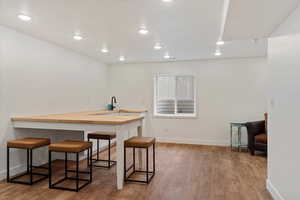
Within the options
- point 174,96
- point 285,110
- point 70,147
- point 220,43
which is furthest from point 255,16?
point 174,96

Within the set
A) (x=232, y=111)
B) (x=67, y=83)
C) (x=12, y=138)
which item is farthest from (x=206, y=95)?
(x=12, y=138)

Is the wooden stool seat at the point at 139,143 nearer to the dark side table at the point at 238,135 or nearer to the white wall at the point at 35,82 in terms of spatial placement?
the white wall at the point at 35,82

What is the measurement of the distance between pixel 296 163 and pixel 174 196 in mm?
1420

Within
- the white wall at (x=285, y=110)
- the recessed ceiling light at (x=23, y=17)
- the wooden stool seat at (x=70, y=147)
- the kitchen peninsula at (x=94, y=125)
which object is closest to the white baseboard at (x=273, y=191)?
the white wall at (x=285, y=110)

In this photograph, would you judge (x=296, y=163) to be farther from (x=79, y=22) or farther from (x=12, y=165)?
(x=12, y=165)

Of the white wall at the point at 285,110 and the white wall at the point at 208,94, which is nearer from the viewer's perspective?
the white wall at the point at 285,110

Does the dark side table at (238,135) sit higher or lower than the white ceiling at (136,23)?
lower

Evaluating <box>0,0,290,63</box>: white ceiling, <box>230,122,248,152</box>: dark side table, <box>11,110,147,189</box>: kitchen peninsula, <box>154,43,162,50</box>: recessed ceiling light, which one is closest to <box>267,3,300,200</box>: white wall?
<box>0,0,290,63</box>: white ceiling

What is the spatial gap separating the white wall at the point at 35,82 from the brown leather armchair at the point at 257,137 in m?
3.67

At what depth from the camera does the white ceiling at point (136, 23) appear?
7.97ft

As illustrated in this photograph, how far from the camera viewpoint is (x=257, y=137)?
4594mm

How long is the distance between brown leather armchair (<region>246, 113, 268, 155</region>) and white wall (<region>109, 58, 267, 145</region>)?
59cm

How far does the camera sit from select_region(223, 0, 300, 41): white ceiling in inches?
72.7

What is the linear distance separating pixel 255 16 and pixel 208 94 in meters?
3.74
